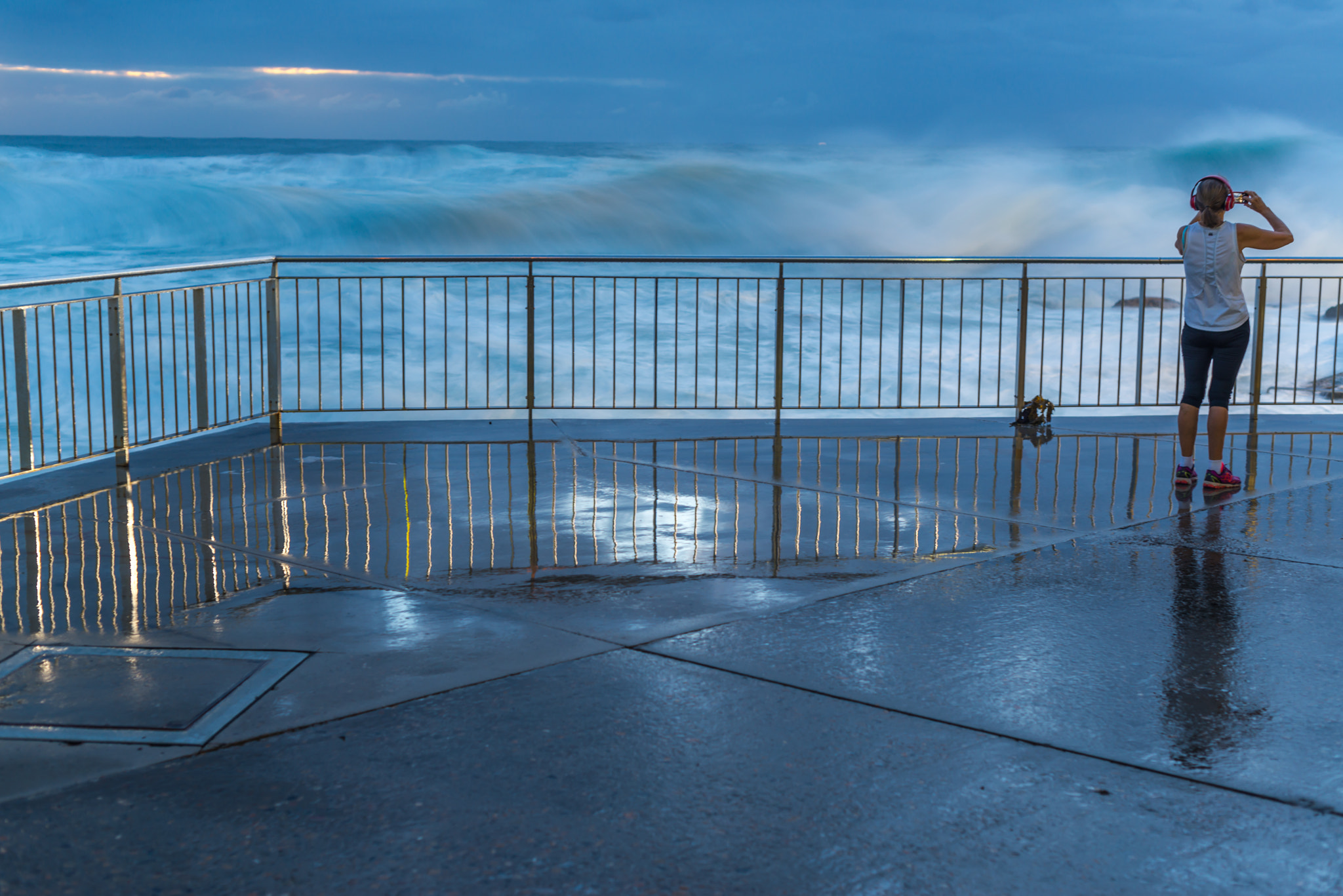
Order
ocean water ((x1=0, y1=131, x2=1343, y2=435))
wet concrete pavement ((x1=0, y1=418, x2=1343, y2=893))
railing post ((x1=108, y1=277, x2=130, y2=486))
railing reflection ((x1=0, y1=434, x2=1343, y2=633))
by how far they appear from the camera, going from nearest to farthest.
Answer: wet concrete pavement ((x1=0, y1=418, x2=1343, y2=893)), railing reflection ((x1=0, y1=434, x2=1343, y2=633)), railing post ((x1=108, y1=277, x2=130, y2=486)), ocean water ((x1=0, y1=131, x2=1343, y2=435))

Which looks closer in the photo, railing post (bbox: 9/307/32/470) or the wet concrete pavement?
the wet concrete pavement

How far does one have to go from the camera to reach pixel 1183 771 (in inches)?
129

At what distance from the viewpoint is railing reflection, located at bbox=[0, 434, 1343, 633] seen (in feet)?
17.6

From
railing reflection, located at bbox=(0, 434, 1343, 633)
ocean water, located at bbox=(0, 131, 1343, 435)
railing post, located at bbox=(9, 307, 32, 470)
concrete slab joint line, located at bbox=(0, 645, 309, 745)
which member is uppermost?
ocean water, located at bbox=(0, 131, 1343, 435)

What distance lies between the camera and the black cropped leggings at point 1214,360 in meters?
7.35

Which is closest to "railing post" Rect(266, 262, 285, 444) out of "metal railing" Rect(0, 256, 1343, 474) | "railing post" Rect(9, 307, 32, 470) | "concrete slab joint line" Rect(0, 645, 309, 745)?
"metal railing" Rect(0, 256, 1343, 474)

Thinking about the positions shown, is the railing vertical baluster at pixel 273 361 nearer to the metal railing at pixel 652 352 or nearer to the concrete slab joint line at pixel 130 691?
the metal railing at pixel 652 352

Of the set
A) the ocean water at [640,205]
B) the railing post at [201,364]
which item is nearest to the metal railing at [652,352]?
the railing post at [201,364]

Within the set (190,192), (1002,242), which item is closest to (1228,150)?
(1002,242)

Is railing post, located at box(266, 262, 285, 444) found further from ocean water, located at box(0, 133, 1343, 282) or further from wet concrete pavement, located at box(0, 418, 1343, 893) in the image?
ocean water, located at box(0, 133, 1343, 282)

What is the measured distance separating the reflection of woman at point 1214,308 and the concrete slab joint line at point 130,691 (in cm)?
565

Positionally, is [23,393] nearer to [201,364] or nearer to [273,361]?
[201,364]

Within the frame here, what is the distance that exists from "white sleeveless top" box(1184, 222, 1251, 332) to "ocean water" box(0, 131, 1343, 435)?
2621 cm

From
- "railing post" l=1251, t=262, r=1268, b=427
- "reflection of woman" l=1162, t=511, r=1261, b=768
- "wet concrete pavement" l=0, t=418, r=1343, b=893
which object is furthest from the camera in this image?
"railing post" l=1251, t=262, r=1268, b=427
